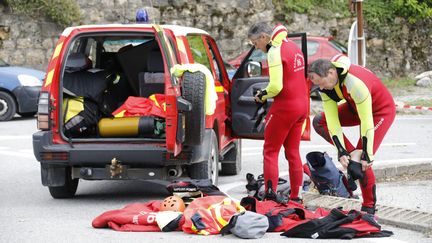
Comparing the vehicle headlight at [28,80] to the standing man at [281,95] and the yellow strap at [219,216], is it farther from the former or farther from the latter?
the yellow strap at [219,216]

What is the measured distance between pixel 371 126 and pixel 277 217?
114cm

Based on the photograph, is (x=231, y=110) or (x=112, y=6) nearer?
(x=231, y=110)

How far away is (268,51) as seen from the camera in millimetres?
10281

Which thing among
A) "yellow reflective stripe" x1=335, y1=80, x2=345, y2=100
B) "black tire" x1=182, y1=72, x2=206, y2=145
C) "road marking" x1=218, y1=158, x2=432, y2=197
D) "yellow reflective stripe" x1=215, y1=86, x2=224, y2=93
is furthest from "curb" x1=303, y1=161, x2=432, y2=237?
"yellow reflective stripe" x1=215, y1=86, x2=224, y2=93

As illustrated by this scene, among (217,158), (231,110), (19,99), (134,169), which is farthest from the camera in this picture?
(19,99)

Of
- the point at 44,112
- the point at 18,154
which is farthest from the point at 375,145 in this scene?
the point at 18,154

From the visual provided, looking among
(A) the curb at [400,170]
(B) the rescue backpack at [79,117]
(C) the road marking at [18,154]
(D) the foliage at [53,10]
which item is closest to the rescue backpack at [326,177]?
(A) the curb at [400,170]

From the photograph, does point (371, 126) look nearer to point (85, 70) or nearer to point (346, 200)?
point (346, 200)

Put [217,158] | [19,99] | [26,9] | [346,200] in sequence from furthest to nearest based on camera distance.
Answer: [26,9], [19,99], [217,158], [346,200]

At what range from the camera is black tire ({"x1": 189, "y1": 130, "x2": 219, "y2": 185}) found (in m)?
10.9

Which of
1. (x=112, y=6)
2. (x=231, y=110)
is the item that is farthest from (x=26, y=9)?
(x=231, y=110)

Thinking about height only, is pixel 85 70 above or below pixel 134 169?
above

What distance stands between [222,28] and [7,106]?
8.47 m

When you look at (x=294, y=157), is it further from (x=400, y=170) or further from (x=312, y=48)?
(x=312, y=48)
